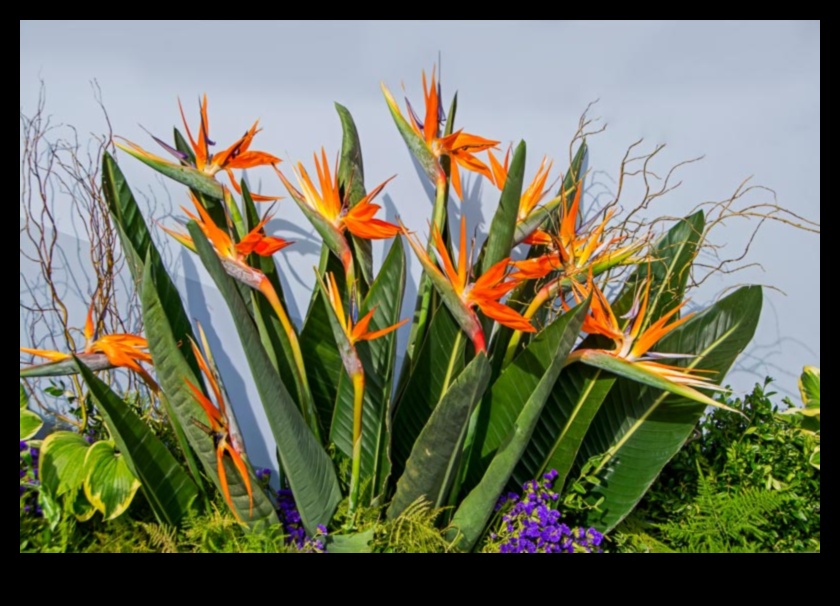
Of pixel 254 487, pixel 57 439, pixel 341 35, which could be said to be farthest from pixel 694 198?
pixel 57 439

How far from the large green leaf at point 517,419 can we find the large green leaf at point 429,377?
10 centimetres

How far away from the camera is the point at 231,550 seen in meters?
1.61

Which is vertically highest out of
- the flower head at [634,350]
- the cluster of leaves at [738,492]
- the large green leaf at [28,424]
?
the flower head at [634,350]

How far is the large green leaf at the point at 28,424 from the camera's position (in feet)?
5.70

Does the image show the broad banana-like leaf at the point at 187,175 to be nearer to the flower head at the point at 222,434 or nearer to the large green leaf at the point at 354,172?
the large green leaf at the point at 354,172

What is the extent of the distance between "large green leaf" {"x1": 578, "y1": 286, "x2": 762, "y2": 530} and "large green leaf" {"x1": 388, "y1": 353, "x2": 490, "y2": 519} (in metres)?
0.36

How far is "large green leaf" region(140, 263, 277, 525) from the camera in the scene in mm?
1414

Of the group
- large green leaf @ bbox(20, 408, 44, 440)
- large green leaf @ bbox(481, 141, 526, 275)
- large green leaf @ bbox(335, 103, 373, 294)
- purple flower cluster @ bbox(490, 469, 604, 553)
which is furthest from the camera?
large green leaf @ bbox(335, 103, 373, 294)

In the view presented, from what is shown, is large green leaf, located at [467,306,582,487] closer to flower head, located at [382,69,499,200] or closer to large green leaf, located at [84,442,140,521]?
flower head, located at [382,69,499,200]

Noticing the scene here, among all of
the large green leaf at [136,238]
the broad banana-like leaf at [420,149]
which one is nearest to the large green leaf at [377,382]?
the broad banana-like leaf at [420,149]

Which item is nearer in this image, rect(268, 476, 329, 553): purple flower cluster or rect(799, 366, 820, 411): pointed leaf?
rect(268, 476, 329, 553): purple flower cluster

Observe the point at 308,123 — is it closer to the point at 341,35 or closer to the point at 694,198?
the point at 341,35

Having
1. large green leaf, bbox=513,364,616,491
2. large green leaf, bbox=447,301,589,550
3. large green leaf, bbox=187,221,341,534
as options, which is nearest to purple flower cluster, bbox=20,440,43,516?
large green leaf, bbox=187,221,341,534
